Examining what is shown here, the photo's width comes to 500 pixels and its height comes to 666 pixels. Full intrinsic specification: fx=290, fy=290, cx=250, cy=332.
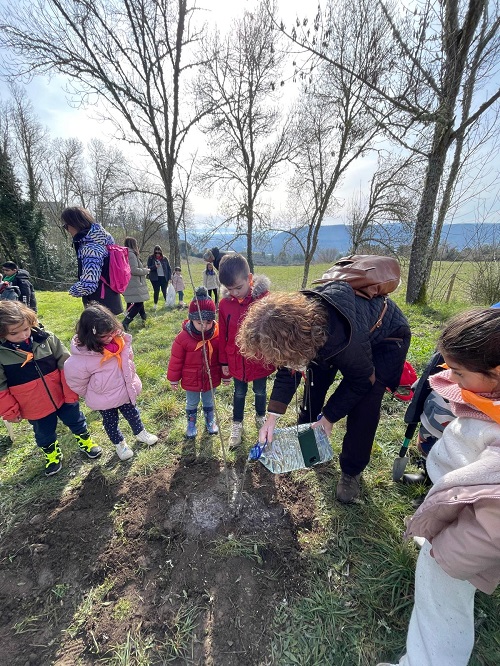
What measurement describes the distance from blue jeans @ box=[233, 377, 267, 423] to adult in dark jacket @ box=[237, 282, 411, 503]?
63 centimetres

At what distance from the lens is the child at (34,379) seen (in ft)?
7.28

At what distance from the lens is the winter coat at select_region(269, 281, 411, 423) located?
5.38ft

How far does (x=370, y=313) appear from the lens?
1853 mm

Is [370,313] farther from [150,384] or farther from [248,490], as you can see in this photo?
[150,384]

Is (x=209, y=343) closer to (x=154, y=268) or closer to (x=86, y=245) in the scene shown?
(x=86, y=245)

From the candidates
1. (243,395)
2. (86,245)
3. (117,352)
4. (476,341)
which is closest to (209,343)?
(243,395)

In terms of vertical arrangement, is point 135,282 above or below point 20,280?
below

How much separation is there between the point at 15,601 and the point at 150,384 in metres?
2.66

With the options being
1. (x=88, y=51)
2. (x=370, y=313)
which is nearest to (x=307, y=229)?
(x=88, y=51)

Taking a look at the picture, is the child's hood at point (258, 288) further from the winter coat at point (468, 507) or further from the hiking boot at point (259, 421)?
the winter coat at point (468, 507)

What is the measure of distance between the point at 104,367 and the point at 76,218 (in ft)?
5.38

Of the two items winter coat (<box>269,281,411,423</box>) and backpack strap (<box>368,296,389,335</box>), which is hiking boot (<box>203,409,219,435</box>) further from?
backpack strap (<box>368,296,389,335</box>)

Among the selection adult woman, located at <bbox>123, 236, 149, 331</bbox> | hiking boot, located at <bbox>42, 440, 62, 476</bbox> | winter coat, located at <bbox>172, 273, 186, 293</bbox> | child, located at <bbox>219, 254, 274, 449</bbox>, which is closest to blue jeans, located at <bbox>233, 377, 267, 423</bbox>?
child, located at <bbox>219, 254, 274, 449</bbox>

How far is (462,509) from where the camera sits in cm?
108
